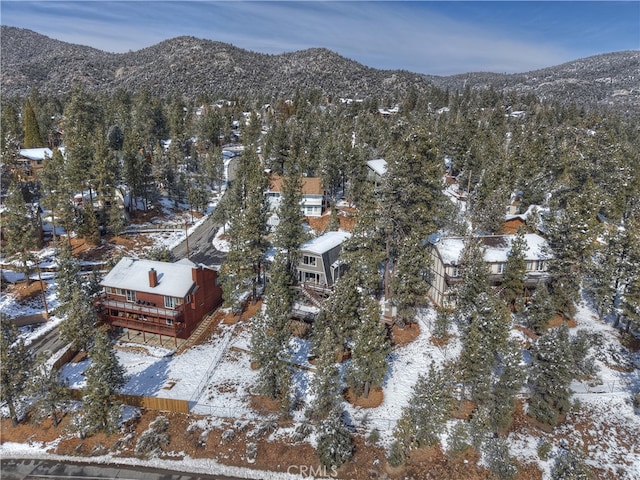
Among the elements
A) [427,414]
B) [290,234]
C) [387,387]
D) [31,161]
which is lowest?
[387,387]

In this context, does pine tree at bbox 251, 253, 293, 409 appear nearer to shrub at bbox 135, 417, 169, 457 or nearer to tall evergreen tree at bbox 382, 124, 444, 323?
shrub at bbox 135, 417, 169, 457

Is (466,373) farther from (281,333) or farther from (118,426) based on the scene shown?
(118,426)

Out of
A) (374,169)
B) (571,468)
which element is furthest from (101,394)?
(374,169)

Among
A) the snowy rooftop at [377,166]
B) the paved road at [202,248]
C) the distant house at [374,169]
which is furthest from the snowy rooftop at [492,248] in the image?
the paved road at [202,248]

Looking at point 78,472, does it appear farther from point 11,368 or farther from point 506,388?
point 506,388

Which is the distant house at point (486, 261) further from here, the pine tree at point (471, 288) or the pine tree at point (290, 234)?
the pine tree at point (290, 234)

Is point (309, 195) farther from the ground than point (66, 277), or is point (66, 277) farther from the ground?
point (309, 195)
